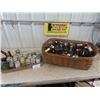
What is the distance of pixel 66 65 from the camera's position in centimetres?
157

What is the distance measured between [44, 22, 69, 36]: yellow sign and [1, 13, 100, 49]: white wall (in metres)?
0.05

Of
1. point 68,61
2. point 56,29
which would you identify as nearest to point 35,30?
point 56,29

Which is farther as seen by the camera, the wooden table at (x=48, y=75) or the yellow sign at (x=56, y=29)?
the yellow sign at (x=56, y=29)

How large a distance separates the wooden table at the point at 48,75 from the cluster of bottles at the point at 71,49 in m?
0.16

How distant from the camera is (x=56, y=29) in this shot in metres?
1.68

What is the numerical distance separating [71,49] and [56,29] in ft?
0.87

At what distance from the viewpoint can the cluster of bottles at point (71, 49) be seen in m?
1.51

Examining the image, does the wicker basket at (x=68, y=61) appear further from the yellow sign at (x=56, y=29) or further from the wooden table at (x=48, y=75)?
the yellow sign at (x=56, y=29)

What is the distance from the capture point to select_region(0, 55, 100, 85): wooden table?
57.6 inches

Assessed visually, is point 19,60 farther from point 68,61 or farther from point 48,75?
point 68,61

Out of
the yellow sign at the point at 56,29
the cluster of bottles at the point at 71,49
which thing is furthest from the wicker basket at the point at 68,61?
the yellow sign at the point at 56,29

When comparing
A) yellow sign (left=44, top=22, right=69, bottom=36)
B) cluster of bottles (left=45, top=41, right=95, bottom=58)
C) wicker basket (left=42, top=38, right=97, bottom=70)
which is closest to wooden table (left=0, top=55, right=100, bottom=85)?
wicker basket (left=42, top=38, right=97, bottom=70)
